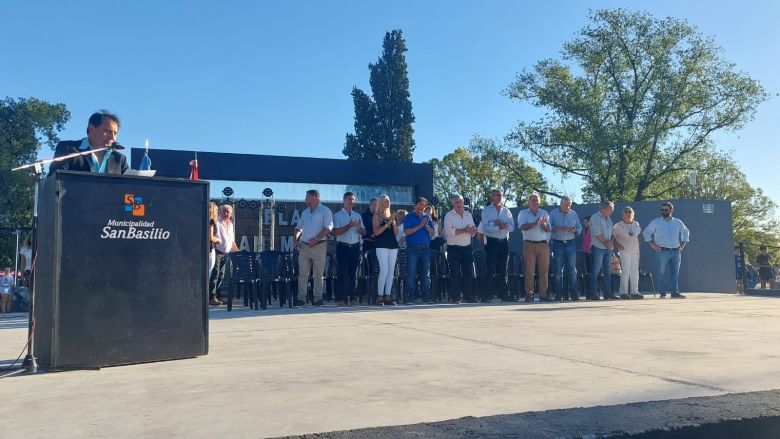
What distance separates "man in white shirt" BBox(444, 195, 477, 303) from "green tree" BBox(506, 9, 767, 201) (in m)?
25.9

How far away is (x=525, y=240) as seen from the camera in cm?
1084

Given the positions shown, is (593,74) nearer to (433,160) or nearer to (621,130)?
(621,130)

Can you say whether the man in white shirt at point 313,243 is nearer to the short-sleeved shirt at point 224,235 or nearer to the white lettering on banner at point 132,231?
the short-sleeved shirt at point 224,235

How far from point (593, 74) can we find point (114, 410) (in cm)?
3823

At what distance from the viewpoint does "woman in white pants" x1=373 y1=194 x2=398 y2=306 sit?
383 inches

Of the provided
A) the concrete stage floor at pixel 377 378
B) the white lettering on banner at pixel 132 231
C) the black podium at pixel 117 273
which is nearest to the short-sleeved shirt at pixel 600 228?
the concrete stage floor at pixel 377 378

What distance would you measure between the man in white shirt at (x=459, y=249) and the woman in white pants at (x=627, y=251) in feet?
10.3

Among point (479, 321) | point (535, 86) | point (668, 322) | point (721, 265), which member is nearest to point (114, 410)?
point (479, 321)

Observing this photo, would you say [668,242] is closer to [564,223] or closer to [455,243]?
[564,223]

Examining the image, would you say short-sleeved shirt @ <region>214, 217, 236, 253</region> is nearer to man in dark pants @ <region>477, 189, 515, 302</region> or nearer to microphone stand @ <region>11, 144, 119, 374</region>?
man in dark pants @ <region>477, 189, 515, 302</region>

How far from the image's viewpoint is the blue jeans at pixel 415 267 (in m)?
10.1

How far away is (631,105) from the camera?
35938 millimetres

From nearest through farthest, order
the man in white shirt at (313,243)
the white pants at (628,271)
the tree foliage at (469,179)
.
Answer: the man in white shirt at (313,243)
the white pants at (628,271)
the tree foliage at (469,179)

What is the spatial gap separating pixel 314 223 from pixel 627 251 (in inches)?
233
